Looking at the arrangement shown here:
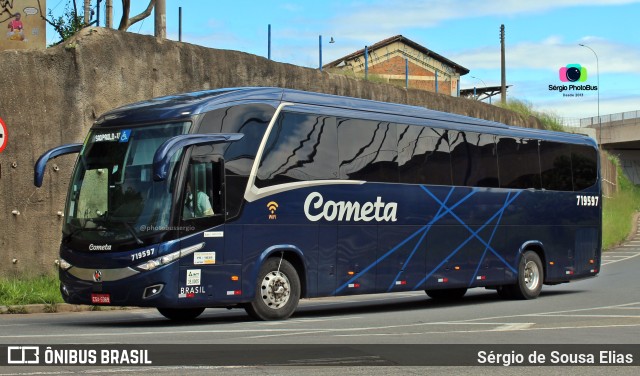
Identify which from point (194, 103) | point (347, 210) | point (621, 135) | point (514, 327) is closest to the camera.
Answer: point (514, 327)

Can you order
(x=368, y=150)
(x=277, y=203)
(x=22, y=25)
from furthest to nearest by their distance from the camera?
(x=22, y=25)
(x=368, y=150)
(x=277, y=203)

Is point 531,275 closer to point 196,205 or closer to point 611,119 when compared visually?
point 196,205

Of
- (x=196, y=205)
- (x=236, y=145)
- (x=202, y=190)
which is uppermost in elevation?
(x=236, y=145)

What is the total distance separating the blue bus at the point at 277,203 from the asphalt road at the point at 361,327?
61 centimetres

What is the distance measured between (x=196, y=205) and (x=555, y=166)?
10.9m

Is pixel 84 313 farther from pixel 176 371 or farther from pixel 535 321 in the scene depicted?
pixel 176 371

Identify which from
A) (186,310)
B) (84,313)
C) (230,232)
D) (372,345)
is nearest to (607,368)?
(372,345)

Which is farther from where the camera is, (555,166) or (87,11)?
(87,11)

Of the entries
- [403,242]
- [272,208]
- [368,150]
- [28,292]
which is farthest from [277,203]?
[28,292]

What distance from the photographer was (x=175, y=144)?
14312mm

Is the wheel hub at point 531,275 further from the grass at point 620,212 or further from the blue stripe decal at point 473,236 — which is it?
the grass at point 620,212

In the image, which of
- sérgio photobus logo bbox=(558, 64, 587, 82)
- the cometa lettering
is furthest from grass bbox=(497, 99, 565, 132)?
the cometa lettering

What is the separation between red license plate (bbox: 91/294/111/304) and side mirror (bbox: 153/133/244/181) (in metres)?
1.86

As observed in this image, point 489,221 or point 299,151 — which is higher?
point 299,151
